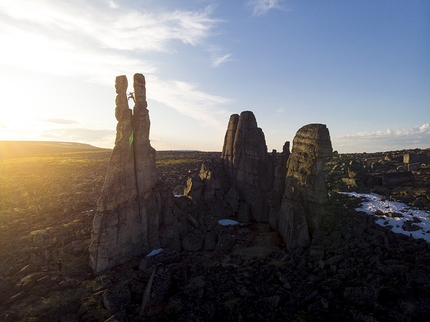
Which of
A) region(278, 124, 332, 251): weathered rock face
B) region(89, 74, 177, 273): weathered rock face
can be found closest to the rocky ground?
region(278, 124, 332, 251): weathered rock face

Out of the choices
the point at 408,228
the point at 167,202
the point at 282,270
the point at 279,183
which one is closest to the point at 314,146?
the point at 279,183

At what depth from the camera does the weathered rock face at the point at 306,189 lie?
1193 inches

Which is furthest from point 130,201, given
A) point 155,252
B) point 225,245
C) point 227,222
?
point 227,222

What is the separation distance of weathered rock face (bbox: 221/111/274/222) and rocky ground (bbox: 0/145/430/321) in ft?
19.3

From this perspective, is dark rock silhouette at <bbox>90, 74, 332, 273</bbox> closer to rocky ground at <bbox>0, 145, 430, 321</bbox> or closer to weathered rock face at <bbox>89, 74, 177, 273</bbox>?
weathered rock face at <bbox>89, 74, 177, 273</bbox>

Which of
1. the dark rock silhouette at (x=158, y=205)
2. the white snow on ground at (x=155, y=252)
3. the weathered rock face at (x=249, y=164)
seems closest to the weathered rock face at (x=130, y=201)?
the dark rock silhouette at (x=158, y=205)

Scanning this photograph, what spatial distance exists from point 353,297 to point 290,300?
4645mm

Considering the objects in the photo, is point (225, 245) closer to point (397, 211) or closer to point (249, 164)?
point (249, 164)

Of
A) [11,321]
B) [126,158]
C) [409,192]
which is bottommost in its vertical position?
[11,321]

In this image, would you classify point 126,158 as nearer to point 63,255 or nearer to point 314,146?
point 63,255

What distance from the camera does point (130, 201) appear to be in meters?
29.4

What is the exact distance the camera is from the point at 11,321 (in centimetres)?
1897

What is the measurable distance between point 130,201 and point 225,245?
12.4 meters

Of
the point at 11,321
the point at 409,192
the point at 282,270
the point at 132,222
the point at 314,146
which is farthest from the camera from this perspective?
the point at 409,192
